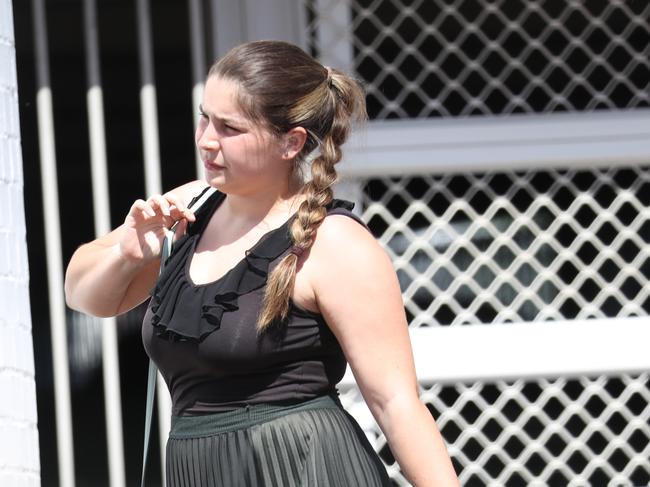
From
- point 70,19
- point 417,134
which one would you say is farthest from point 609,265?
point 70,19

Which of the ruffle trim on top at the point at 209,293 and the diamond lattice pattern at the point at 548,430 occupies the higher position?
the ruffle trim on top at the point at 209,293

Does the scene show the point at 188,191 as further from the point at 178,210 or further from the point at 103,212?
the point at 103,212

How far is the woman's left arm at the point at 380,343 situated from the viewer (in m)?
1.85

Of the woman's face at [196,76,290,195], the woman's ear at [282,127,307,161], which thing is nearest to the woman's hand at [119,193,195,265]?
the woman's face at [196,76,290,195]

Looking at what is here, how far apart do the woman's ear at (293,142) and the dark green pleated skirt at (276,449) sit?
0.41 m

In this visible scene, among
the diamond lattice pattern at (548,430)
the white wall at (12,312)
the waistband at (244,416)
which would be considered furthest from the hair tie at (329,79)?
the diamond lattice pattern at (548,430)

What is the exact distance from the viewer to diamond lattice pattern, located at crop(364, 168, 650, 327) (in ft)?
12.6

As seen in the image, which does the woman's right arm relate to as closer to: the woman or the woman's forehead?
the woman

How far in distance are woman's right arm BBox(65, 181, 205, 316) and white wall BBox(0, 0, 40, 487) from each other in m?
0.95

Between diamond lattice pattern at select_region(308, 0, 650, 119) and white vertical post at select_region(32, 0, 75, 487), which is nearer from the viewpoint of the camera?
white vertical post at select_region(32, 0, 75, 487)

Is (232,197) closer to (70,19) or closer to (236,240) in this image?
(236,240)

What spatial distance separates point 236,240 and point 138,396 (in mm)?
3129

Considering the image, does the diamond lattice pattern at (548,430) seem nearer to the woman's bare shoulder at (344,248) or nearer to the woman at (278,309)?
the woman at (278,309)

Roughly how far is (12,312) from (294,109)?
56.2 inches
